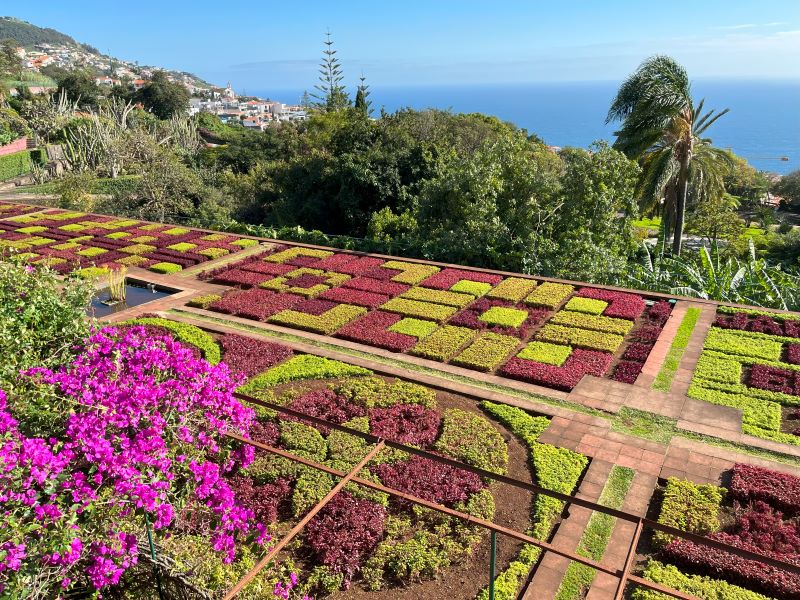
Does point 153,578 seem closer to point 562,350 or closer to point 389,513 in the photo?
point 389,513

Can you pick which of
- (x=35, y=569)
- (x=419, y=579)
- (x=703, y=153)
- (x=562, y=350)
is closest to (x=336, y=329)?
(x=562, y=350)

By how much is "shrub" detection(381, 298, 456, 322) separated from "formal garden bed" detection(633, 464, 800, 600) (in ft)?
22.8

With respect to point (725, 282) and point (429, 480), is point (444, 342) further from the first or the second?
point (725, 282)

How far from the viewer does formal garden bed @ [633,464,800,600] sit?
6.57 metres

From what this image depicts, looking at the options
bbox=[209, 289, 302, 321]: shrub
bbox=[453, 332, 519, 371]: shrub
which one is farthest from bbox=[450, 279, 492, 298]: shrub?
bbox=[209, 289, 302, 321]: shrub

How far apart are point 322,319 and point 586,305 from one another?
638 cm

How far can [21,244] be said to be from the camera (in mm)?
21469

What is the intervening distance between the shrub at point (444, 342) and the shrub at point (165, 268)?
31.1 ft

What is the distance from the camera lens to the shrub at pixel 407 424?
945cm

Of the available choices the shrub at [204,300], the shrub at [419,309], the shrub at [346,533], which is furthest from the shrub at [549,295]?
the shrub at [346,533]

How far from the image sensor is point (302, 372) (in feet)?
38.4

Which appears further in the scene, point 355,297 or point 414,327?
point 355,297

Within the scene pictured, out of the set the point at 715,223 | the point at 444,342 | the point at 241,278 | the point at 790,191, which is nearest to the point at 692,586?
the point at 444,342

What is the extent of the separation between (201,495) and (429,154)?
23.4 meters
